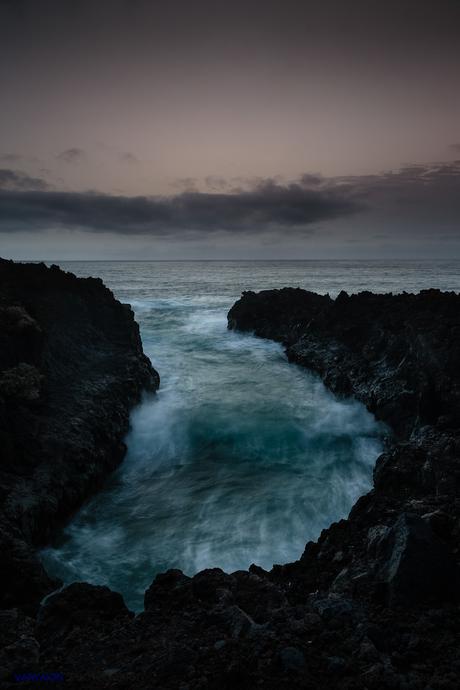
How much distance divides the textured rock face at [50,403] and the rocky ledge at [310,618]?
2304mm

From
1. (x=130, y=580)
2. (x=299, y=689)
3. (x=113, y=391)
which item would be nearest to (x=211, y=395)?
(x=113, y=391)

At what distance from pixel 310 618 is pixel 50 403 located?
1119 centimetres

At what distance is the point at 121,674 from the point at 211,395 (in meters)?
17.3

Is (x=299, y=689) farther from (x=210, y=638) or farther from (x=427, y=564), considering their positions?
(x=427, y=564)

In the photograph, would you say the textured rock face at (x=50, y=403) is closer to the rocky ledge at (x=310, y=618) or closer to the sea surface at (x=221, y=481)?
the sea surface at (x=221, y=481)

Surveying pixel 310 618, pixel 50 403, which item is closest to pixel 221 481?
pixel 50 403

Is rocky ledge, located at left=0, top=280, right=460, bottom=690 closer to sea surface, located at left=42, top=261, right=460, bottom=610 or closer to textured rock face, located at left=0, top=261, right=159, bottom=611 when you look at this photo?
textured rock face, located at left=0, top=261, right=159, bottom=611

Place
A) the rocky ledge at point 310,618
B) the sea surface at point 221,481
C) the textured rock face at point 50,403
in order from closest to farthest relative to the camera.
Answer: the rocky ledge at point 310,618, the textured rock face at point 50,403, the sea surface at point 221,481

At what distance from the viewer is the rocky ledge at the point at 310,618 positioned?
459 centimetres

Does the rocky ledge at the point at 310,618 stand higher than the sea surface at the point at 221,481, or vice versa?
the rocky ledge at the point at 310,618

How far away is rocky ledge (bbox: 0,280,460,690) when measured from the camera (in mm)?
4590

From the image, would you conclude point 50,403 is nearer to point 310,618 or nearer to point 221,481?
point 221,481

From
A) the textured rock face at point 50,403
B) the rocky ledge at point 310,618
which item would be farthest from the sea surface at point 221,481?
the rocky ledge at point 310,618

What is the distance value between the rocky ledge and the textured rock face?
7.56 feet
